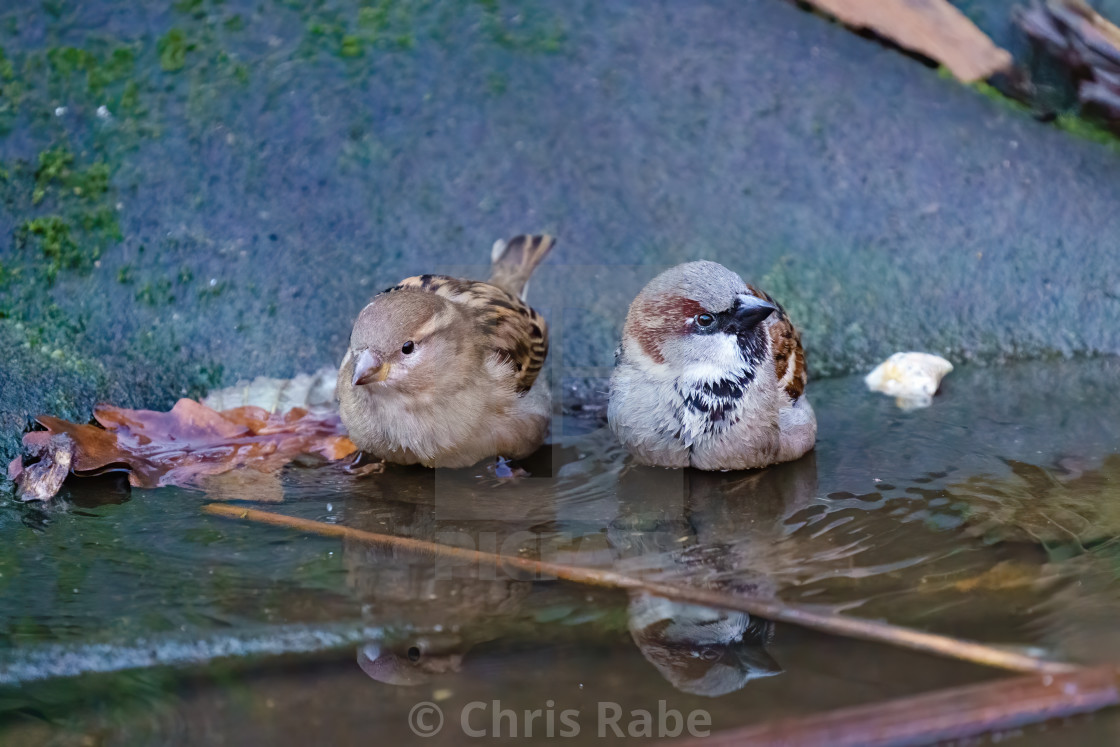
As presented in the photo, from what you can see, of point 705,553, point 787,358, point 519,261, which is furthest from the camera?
point 519,261

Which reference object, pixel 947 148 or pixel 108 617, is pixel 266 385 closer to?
pixel 108 617

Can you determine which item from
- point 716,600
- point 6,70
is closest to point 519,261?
point 716,600

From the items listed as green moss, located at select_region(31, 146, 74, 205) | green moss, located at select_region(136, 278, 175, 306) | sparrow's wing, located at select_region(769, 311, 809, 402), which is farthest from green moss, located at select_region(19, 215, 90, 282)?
sparrow's wing, located at select_region(769, 311, 809, 402)

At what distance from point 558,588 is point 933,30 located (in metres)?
4.43

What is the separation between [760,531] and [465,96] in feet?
10.2

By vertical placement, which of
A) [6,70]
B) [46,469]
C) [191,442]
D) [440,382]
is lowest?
[191,442]

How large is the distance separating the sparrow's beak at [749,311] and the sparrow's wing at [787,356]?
9.6 inches

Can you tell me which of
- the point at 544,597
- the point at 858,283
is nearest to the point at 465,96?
→ the point at 858,283

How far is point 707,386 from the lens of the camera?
399cm

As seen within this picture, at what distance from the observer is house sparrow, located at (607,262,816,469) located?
156 inches

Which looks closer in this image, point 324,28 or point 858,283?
point 858,283

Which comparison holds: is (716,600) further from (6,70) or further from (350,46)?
(6,70)

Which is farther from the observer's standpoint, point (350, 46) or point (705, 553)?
point (350, 46)

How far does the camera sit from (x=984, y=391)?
468 centimetres
